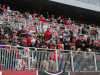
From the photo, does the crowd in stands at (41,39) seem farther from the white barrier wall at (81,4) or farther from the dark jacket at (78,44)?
the white barrier wall at (81,4)

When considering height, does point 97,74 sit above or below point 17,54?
below

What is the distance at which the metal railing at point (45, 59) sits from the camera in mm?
7871

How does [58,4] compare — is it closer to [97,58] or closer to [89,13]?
[89,13]

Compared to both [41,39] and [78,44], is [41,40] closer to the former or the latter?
[41,39]

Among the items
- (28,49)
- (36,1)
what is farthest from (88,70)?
(36,1)

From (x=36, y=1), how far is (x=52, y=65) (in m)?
14.9

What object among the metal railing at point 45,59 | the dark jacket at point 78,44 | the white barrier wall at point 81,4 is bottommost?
the metal railing at point 45,59

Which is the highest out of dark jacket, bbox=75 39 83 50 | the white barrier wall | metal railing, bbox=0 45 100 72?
the white barrier wall

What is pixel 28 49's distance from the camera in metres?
8.20

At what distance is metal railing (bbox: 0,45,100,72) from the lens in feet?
25.8

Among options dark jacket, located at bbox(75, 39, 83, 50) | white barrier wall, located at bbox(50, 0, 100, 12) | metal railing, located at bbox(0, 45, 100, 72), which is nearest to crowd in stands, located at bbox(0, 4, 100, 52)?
dark jacket, located at bbox(75, 39, 83, 50)

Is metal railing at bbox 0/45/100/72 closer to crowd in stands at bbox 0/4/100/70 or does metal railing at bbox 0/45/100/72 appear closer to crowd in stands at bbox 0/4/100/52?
crowd in stands at bbox 0/4/100/70

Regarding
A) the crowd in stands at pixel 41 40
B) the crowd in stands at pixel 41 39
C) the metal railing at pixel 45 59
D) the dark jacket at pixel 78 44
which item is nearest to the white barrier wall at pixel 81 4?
the crowd in stands at pixel 41 39

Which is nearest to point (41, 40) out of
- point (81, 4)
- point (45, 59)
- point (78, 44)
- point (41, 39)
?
point (41, 39)
